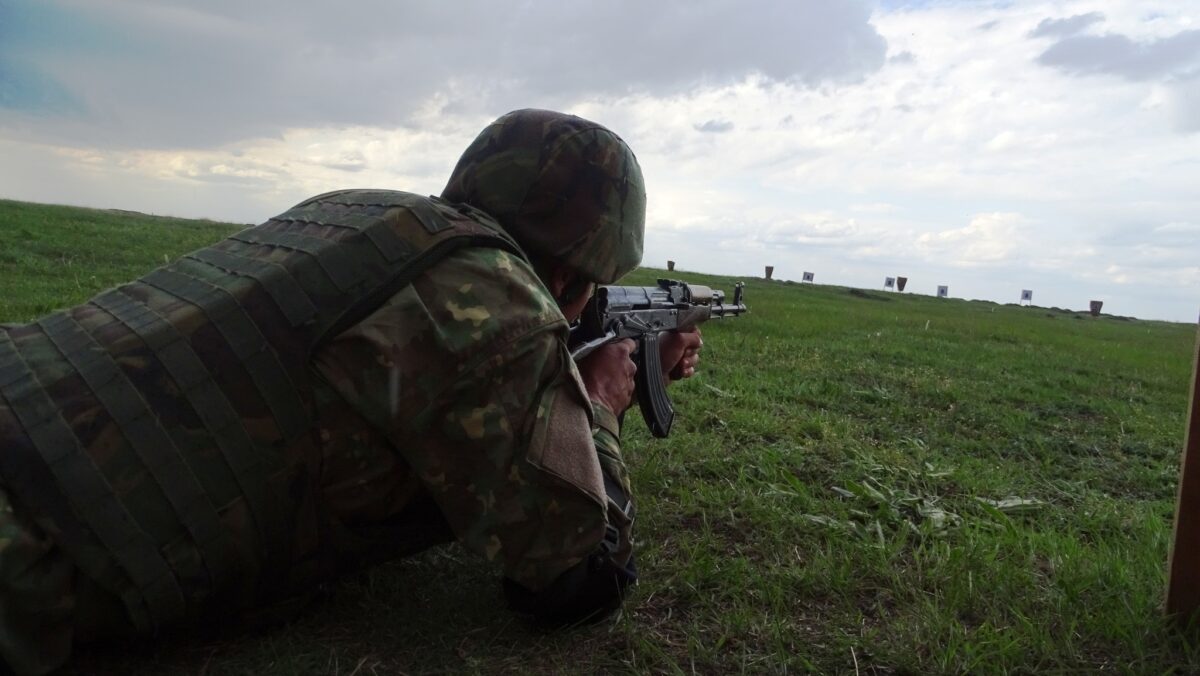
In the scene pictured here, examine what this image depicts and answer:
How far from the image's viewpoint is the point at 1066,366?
30.0 ft

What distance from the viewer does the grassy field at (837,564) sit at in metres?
2.18

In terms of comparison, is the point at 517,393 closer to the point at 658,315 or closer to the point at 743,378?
the point at 658,315

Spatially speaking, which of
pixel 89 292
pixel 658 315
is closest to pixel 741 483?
pixel 658 315

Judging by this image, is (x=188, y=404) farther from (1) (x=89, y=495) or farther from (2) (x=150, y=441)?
(1) (x=89, y=495)

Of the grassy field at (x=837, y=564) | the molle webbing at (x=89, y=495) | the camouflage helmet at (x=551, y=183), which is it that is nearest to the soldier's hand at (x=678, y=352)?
the grassy field at (x=837, y=564)

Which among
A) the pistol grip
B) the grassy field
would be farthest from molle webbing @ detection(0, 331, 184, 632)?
the pistol grip

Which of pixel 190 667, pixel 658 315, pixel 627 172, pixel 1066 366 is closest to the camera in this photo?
pixel 190 667

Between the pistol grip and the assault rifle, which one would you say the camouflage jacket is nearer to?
the assault rifle

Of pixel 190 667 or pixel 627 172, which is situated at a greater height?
pixel 627 172

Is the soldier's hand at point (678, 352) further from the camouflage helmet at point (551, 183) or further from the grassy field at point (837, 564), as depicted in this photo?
the camouflage helmet at point (551, 183)

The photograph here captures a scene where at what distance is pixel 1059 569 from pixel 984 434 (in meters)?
2.76

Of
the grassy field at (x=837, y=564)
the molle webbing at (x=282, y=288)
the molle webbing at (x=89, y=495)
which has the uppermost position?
the molle webbing at (x=282, y=288)

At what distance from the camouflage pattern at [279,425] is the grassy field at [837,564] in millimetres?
308

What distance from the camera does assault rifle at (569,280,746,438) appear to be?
9.96 feet
